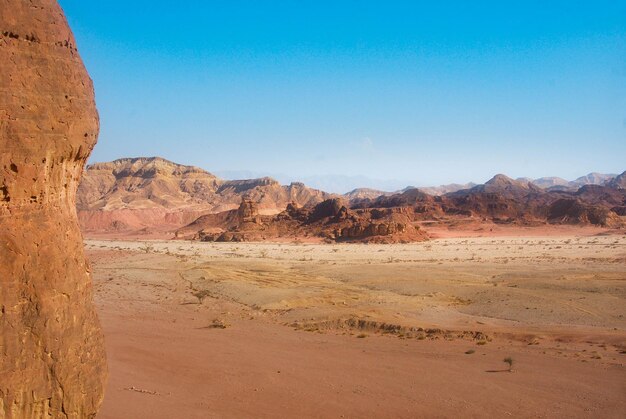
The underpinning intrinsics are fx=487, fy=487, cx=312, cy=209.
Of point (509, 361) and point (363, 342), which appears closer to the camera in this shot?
point (509, 361)

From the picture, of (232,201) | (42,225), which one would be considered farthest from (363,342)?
(232,201)

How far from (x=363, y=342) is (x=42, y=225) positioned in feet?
33.9

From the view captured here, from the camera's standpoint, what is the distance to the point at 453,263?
115 feet

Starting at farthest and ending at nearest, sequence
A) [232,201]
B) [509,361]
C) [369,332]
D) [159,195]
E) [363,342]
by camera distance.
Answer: [232,201] < [159,195] < [369,332] < [363,342] < [509,361]

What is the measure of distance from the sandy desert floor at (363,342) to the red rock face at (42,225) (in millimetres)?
3111

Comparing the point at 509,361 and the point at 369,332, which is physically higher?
the point at 509,361

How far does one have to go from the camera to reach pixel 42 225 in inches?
198

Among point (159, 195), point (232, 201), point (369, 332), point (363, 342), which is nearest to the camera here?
point (363, 342)

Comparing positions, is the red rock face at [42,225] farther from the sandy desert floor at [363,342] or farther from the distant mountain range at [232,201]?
the distant mountain range at [232,201]

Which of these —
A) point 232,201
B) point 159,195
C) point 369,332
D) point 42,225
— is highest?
point 159,195

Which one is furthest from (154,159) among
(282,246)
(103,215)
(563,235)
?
(563,235)

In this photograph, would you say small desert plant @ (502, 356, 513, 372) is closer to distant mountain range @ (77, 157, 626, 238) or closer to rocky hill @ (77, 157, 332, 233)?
distant mountain range @ (77, 157, 626, 238)

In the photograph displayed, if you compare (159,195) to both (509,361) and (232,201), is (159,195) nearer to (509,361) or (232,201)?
(232,201)

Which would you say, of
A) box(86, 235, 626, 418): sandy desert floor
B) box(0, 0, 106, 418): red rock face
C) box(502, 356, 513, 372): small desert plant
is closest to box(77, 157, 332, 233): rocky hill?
box(86, 235, 626, 418): sandy desert floor
